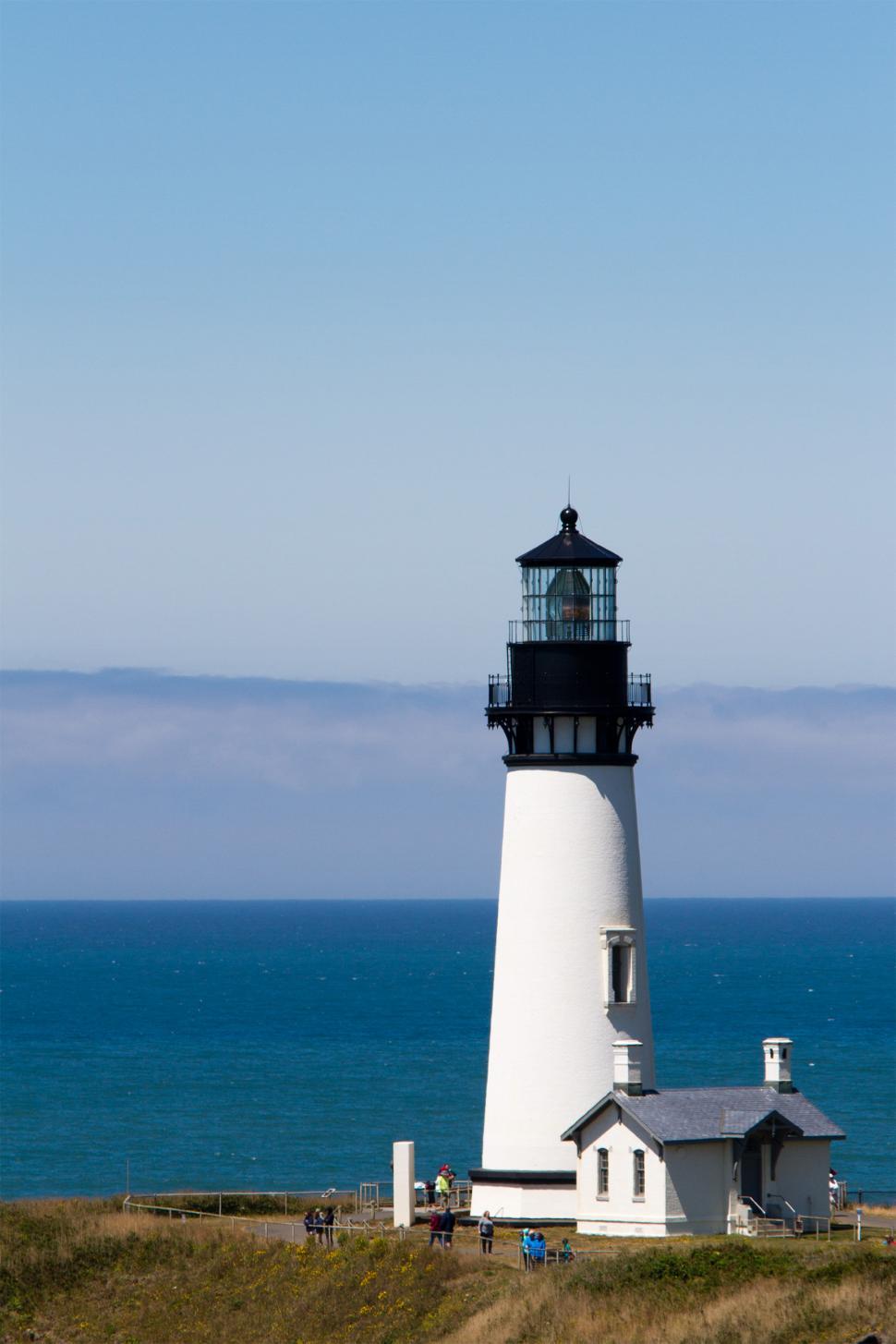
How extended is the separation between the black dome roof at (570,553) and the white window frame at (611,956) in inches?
259

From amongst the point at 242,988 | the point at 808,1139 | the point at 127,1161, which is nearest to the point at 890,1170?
the point at 127,1161

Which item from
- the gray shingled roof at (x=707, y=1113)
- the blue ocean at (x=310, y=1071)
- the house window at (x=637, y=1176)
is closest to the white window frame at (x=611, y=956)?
the blue ocean at (x=310, y=1071)

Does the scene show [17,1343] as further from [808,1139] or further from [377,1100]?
[377,1100]

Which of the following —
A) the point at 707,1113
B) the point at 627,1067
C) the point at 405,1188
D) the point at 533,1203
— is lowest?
the point at 533,1203

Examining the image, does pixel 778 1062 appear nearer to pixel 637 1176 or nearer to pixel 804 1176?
pixel 804 1176

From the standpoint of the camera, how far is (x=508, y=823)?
40.4 meters

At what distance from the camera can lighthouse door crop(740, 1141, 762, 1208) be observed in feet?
128

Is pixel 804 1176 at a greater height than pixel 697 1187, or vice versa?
pixel 804 1176

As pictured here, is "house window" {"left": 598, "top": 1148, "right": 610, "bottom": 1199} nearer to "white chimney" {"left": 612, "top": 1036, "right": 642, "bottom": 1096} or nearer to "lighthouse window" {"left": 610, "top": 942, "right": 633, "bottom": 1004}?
"white chimney" {"left": 612, "top": 1036, "right": 642, "bottom": 1096}

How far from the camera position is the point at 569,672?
40062mm

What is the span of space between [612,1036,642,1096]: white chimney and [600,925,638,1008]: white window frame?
2.90ft

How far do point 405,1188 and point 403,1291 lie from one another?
5.21 m

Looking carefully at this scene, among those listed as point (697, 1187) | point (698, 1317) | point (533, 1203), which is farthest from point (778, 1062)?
point (698, 1317)

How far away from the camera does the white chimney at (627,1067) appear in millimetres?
38125
